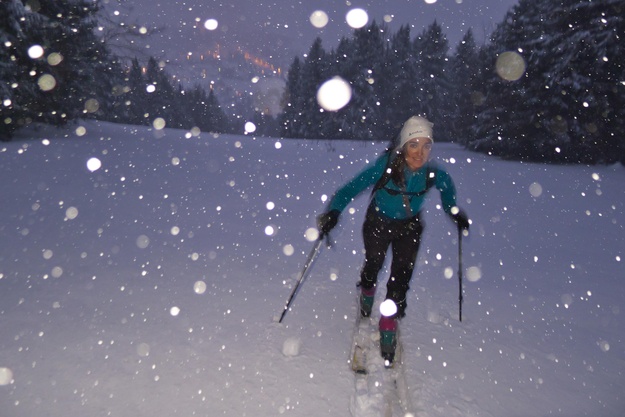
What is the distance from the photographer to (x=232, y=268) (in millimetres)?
5164

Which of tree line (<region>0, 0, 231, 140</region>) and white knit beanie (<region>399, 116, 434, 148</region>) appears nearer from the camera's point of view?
white knit beanie (<region>399, 116, 434, 148</region>)

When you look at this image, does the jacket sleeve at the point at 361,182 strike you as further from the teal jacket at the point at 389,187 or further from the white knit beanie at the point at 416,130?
the white knit beanie at the point at 416,130

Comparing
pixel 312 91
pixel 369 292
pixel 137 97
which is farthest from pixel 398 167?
pixel 137 97

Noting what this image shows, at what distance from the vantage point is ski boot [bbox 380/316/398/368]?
3336 mm

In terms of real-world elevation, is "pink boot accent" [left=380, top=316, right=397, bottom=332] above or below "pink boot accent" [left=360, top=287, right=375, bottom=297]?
below

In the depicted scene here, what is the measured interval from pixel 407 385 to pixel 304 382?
0.84 meters

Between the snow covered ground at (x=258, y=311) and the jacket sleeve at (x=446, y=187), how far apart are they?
1.32 meters

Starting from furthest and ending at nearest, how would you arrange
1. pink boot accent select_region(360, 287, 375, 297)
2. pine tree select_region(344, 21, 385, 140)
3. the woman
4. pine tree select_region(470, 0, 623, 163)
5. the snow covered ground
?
pine tree select_region(344, 21, 385, 140), pine tree select_region(470, 0, 623, 163), pink boot accent select_region(360, 287, 375, 297), the woman, the snow covered ground

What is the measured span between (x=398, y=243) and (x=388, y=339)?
2.87 feet

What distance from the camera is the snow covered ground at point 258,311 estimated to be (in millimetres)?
2852

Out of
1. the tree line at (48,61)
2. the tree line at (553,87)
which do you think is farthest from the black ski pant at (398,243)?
the tree line at (553,87)

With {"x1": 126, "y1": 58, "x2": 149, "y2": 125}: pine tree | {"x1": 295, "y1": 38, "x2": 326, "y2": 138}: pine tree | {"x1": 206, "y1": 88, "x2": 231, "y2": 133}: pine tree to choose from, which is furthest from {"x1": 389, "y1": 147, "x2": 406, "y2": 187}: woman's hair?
{"x1": 206, "y1": 88, "x2": 231, "y2": 133}: pine tree

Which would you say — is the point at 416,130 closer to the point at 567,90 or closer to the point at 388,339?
the point at 388,339

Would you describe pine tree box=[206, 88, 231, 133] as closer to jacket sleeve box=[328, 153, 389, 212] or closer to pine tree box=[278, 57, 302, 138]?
pine tree box=[278, 57, 302, 138]
